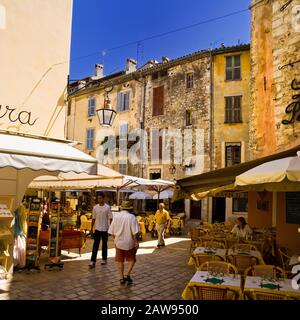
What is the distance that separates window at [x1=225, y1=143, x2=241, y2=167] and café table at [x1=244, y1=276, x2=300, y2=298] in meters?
16.0

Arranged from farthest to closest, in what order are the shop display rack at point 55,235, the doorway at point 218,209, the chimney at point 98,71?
the chimney at point 98,71 → the doorway at point 218,209 → the shop display rack at point 55,235

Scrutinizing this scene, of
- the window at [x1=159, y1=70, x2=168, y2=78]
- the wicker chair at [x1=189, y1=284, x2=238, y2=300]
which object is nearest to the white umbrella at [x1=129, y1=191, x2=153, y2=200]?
the window at [x1=159, y1=70, x2=168, y2=78]

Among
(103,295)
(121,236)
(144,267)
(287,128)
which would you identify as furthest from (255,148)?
(103,295)

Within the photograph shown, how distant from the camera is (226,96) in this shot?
816 inches

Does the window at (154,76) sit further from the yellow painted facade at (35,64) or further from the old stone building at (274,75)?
the yellow painted facade at (35,64)

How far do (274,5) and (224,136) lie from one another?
1008 centimetres

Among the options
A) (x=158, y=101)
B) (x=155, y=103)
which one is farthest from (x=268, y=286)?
(x=155, y=103)

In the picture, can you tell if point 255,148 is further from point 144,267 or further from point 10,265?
point 10,265

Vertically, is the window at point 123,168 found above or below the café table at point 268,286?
above

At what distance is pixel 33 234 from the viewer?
7.87 metres

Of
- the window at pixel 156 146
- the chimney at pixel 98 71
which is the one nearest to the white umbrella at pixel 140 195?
the window at pixel 156 146

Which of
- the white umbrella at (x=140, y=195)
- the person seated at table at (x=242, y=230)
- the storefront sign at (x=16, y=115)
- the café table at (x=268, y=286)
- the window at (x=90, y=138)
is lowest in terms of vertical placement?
the café table at (x=268, y=286)

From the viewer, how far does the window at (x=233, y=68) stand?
67.2 feet

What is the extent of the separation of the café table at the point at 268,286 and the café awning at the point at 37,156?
341 cm
